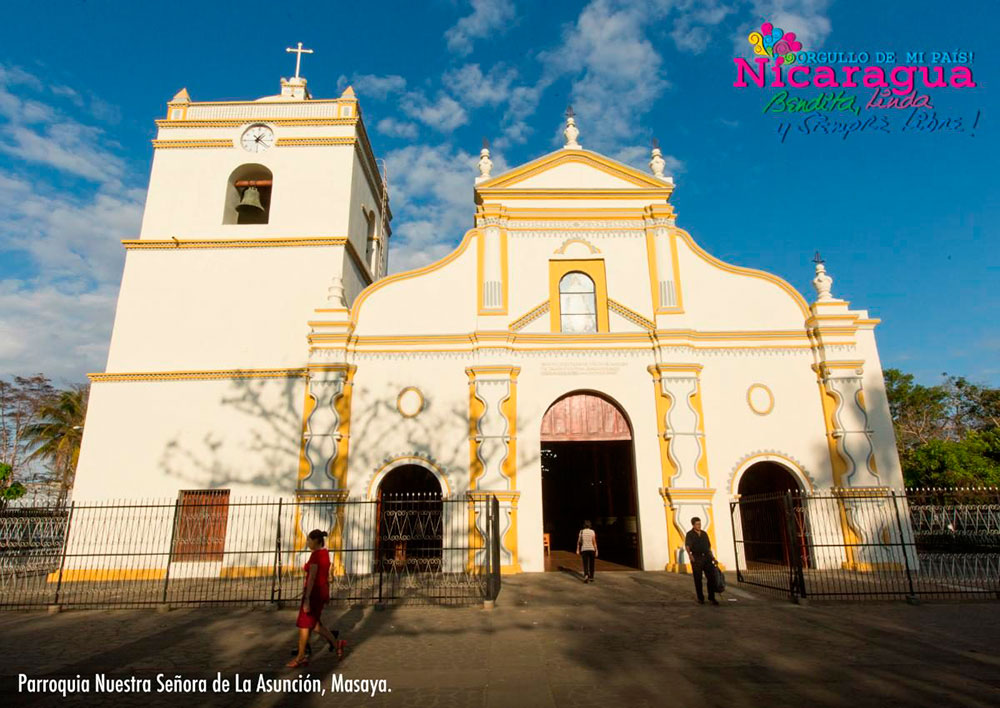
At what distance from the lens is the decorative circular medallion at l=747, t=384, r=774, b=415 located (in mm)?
15852

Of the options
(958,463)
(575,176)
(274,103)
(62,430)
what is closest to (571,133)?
(575,176)

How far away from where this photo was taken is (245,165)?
63.2 ft

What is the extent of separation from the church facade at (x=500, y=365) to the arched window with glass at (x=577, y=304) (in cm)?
6

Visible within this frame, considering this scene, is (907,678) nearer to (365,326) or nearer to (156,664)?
(156,664)

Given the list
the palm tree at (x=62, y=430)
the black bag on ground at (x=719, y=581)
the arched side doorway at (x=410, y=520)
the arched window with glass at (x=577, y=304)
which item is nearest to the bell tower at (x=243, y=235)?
the arched side doorway at (x=410, y=520)

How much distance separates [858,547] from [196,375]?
18.3 metres

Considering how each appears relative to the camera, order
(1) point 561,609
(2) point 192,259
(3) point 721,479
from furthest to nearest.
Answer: (2) point 192,259 → (3) point 721,479 → (1) point 561,609

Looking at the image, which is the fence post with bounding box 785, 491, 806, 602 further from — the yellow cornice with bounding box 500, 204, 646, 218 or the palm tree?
the palm tree

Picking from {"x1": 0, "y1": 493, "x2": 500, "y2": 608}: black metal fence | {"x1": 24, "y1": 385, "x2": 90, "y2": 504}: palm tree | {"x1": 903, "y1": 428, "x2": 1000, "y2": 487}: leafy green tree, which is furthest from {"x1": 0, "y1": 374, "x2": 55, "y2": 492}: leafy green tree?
{"x1": 903, "y1": 428, "x2": 1000, "y2": 487}: leafy green tree

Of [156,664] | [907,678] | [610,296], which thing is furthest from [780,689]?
[610,296]

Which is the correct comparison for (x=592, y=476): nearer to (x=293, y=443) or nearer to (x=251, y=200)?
(x=293, y=443)

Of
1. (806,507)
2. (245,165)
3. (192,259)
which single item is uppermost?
(245,165)

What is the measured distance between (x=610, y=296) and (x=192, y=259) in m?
12.9

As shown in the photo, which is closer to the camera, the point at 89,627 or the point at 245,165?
the point at 89,627
